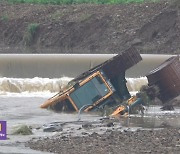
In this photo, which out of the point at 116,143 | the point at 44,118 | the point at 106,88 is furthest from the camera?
the point at 106,88

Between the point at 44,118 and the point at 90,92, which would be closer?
the point at 44,118

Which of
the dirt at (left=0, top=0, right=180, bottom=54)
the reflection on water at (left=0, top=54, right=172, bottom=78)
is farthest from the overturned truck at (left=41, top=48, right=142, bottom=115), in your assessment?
the dirt at (left=0, top=0, right=180, bottom=54)

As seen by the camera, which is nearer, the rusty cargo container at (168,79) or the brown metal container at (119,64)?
the rusty cargo container at (168,79)

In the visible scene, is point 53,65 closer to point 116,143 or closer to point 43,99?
point 43,99

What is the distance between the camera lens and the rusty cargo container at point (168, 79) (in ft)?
108

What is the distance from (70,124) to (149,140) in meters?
5.44

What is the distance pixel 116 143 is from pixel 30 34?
53.8 m

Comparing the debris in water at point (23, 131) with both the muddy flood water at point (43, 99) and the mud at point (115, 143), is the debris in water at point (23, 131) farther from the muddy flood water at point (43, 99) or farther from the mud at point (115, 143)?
the mud at point (115, 143)

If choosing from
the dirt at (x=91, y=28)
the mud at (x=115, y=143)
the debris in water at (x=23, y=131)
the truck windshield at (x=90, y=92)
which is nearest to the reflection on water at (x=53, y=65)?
the dirt at (x=91, y=28)

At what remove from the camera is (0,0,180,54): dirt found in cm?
6988

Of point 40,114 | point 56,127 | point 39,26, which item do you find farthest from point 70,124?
point 39,26

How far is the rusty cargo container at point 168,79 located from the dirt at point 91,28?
32.5 metres

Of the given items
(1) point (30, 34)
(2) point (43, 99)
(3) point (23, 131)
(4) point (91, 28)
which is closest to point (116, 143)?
(3) point (23, 131)

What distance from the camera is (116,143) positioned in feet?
76.0
